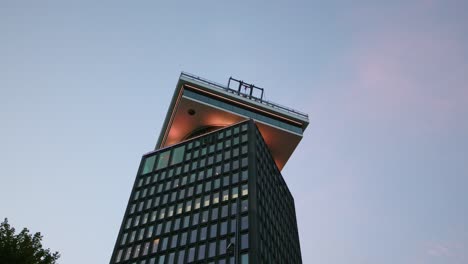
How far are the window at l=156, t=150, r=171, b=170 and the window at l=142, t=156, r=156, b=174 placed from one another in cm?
175

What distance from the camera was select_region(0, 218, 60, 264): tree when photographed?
96.7 feet

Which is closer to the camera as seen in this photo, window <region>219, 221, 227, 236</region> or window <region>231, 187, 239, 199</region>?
window <region>219, 221, 227, 236</region>

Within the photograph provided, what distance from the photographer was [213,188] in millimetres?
80500

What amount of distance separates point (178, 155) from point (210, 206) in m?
22.7

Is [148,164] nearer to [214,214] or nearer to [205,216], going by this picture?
[205,216]

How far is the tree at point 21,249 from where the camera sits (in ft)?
Answer: 96.7

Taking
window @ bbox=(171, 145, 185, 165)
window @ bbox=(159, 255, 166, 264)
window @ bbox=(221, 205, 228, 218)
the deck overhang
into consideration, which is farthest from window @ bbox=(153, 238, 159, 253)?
the deck overhang

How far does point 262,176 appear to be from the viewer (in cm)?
8525

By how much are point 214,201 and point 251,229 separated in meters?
12.4

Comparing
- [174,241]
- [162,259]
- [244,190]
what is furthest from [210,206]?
[162,259]

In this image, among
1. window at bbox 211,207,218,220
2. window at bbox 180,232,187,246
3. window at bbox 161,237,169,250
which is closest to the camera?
window at bbox 180,232,187,246

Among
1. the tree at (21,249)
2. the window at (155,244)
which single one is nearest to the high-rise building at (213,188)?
the window at (155,244)

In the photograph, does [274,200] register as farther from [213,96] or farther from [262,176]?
[213,96]

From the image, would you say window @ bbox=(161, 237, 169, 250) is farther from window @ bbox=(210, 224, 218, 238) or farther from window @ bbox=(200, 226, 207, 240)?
window @ bbox=(210, 224, 218, 238)
